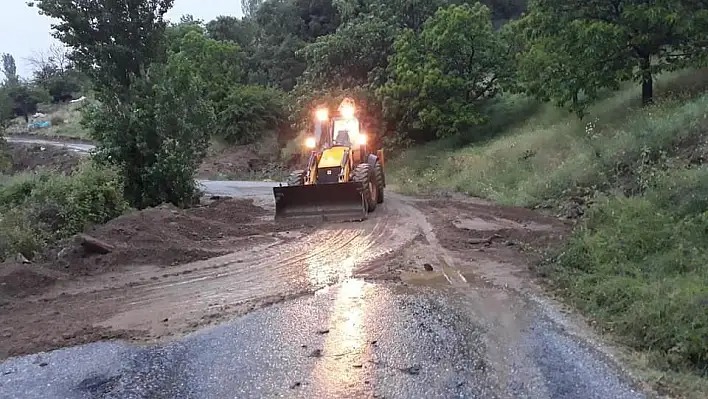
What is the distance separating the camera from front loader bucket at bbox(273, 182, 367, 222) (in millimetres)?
14773

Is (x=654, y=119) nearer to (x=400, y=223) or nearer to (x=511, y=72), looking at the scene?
(x=400, y=223)

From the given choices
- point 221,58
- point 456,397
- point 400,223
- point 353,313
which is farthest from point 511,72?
point 221,58

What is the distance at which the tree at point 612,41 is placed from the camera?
17.4 meters

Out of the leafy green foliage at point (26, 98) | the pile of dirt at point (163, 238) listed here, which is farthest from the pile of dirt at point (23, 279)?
the leafy green foliage at point (26, 98)

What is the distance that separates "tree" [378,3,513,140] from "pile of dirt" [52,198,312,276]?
14711 mm

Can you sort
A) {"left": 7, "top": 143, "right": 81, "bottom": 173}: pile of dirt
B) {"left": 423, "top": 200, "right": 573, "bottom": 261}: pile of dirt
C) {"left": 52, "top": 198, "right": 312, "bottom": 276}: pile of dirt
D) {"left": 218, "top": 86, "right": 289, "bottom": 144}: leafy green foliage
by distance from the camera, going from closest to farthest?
{"left": 52, "top": 198, "right": 312, "bottom": 276}: pile of dirt < {"left": 423, "top": 200, "right": 573, "bottom": 261}: pile of dirt < {"left": 7, "top": 143, "right": 81, "bottom": 173}: pile of dirt < {"left": 218, "top": 86, "right": 289, "bottom": 144}: leafy green foliage

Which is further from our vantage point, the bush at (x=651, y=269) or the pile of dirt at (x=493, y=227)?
the pile of dirt at (x=493, y=227)

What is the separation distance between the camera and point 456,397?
18.3ft

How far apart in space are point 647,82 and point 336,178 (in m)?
10.1

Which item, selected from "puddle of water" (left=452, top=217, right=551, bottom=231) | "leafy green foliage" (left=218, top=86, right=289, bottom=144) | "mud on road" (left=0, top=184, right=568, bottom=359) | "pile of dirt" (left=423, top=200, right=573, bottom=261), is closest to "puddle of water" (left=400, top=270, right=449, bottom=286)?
"mud on road" (left=0, top=184, right=568, bottom=359)

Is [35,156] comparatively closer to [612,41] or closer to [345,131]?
[345,131]

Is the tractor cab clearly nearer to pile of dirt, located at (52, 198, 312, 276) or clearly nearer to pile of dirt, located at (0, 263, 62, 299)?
pile of dirt, located at (52, 198, 312, 276)

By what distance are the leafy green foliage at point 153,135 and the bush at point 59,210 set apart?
1.26m

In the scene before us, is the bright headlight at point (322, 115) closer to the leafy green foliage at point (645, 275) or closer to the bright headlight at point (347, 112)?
the bright headlight at point (347, 112)
